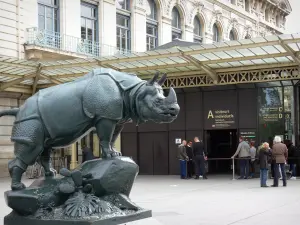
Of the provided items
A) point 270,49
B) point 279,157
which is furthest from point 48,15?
point 279,157

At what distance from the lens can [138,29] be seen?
3259 centimetres

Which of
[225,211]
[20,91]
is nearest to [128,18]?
[20,91]

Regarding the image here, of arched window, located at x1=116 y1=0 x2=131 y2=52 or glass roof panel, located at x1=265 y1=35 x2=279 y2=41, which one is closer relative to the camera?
glass roof panel, located at x1=265 y1=35 x2=279 y2=41

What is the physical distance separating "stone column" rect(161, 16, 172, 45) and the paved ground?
16.6m

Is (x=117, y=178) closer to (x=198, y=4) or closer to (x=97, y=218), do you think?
(x=97, y=218)

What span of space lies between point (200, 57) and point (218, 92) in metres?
3.86

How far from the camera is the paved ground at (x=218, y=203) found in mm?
10391

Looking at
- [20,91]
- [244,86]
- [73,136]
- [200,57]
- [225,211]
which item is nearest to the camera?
A: [73,136]

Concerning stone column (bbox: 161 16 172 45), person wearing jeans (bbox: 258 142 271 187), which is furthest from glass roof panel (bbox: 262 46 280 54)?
stone column (bbox: 161 16 172 45)

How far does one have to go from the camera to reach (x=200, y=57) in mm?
20594

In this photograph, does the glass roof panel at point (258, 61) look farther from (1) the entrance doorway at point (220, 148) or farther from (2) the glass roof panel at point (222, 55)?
(1) the entrance doorway at point (220, 148)

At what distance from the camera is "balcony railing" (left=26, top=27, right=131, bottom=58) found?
25.6 meters

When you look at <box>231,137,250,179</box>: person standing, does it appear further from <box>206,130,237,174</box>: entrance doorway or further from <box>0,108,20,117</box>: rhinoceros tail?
<box>0,108,20,117</box>: rhinoceros tail

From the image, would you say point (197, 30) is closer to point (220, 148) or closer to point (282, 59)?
point (220, 148)
